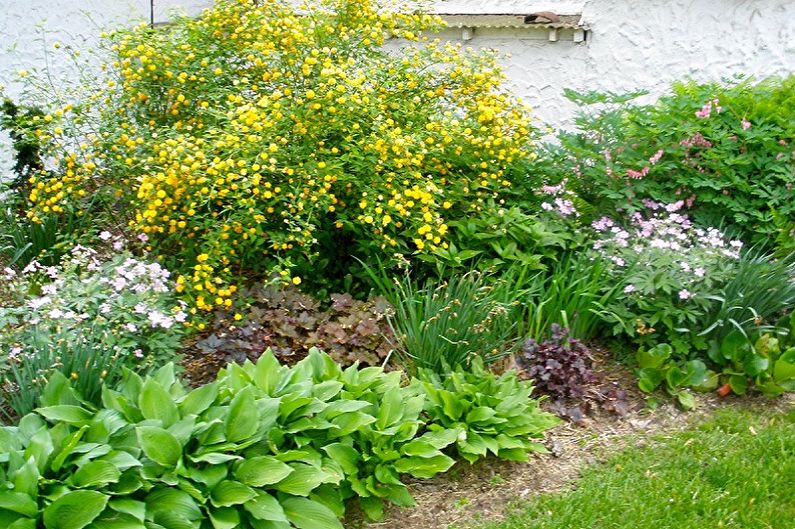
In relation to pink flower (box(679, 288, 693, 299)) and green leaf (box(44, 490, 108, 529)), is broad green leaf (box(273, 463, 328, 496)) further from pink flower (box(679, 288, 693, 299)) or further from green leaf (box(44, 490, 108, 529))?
pink flower (box(679, 288, 693, 299))

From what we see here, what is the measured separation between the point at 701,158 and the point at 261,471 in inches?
141

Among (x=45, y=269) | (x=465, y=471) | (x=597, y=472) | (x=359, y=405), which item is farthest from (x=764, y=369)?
(x=45, y=269)

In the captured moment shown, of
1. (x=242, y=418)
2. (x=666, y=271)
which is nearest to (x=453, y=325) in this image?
(x=666, y=271)

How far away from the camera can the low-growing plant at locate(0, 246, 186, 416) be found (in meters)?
→ 3.59

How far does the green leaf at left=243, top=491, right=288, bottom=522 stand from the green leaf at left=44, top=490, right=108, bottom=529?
530mm

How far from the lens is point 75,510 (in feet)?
9.11

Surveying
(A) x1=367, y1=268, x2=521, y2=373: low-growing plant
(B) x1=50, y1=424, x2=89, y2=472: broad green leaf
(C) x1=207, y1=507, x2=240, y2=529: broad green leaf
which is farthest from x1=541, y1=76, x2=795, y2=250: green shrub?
(B) x1=50, y1=424, x2=89, y2=472: broad green leaf

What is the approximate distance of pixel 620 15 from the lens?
6844mm

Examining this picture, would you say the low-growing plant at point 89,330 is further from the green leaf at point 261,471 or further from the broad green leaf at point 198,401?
the green leaf at point 261,471

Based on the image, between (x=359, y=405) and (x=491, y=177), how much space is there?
81.6 inches

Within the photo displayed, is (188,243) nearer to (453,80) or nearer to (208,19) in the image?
(208,19)

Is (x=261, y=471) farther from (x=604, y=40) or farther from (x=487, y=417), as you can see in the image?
(x=604, y=40)

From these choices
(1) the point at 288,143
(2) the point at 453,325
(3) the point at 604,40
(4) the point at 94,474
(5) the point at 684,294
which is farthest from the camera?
(3) the point at 604,40

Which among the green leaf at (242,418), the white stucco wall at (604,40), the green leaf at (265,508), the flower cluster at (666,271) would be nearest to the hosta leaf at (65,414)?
the green leaf at (242,418)
